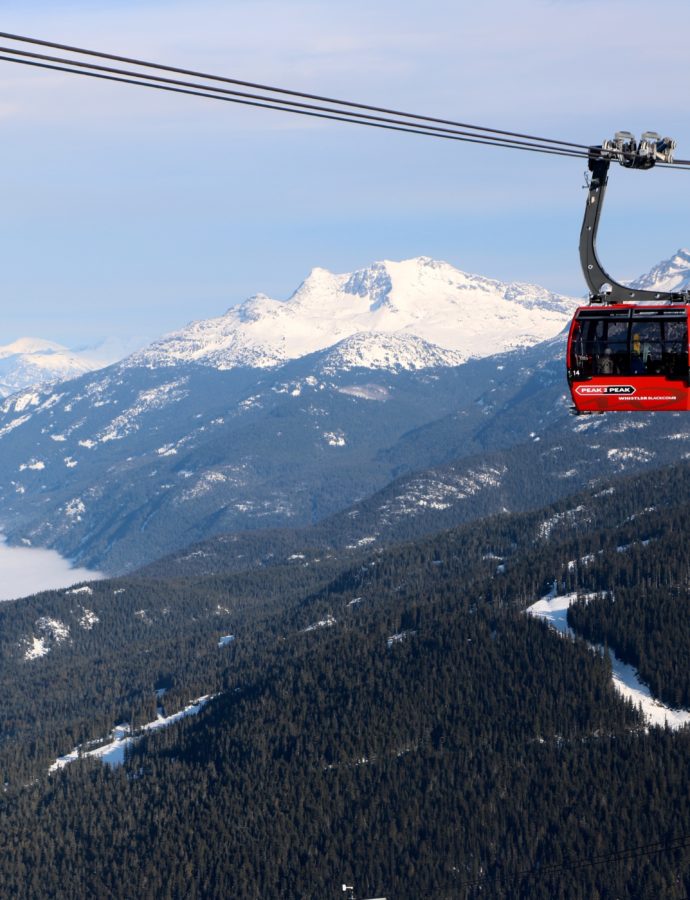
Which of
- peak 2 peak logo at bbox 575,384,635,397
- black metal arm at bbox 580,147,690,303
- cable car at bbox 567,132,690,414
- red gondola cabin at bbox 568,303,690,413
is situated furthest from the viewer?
peak 2 peak logo at bbox 575,384,635,397

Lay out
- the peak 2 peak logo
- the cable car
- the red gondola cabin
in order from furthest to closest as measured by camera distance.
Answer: the peak 2 peak logo → the red gondola cabin → the cable car

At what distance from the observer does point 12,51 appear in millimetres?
44188

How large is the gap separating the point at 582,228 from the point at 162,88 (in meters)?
21.9

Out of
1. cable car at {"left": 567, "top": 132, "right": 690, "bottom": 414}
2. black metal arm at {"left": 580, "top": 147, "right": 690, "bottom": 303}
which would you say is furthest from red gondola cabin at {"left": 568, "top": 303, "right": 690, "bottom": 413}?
black metal arm at {"left": 580, "top": 147, "right": 690, "bottom": 303}

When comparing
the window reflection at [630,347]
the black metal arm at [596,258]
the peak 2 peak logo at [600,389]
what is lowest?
the peak 2 peak logo at [600,389]

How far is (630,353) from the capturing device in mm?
77125

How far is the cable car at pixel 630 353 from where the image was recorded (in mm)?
73312

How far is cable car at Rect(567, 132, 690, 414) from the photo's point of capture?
241 feet

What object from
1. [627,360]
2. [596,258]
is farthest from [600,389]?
[596,258]

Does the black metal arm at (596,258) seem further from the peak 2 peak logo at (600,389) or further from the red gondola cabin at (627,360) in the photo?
the peak 2 peak logo at (600,389)

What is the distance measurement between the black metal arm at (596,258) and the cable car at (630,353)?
0.09m

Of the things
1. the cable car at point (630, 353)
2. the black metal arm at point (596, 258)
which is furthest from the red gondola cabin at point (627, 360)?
the black metal arm at point (596, 258)

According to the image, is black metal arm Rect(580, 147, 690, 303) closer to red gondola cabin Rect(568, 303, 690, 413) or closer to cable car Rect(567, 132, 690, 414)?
cable car Rect(567, 132, 690, 414)

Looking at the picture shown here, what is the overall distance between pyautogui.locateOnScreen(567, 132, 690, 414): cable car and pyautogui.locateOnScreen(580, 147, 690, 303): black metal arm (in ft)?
0.30
